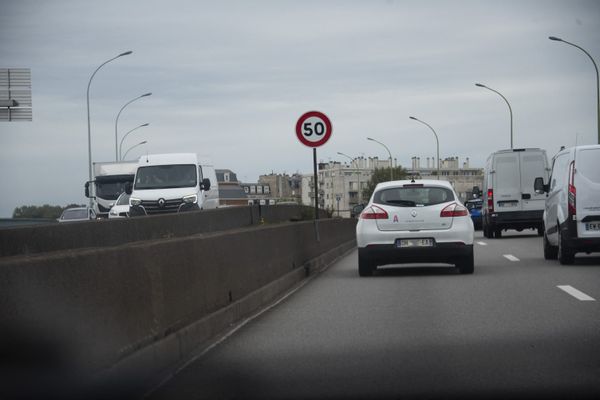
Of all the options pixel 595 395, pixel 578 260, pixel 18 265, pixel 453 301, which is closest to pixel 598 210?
pixel 578 260

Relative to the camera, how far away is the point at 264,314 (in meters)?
11.6

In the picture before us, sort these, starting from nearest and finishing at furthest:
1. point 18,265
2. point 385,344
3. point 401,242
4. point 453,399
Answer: point 18,265 → point 453,399 → point 385,344 → point 401,242

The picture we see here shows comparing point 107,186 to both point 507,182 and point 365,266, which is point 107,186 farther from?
point 365,266

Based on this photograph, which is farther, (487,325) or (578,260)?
(578,260)

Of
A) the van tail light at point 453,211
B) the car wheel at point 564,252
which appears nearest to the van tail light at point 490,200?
the car wheel at point 564,252

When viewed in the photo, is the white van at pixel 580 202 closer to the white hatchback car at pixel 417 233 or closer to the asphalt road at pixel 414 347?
the white hatchback car at pixel 417 233

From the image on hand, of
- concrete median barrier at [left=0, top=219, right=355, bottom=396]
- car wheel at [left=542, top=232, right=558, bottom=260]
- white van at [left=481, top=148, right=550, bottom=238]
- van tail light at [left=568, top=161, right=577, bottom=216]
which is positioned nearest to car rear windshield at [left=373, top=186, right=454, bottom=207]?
van tail light at [left=568, top=161, right=577, bottom=216]

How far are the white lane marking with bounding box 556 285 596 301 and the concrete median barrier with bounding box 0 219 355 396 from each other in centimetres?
377

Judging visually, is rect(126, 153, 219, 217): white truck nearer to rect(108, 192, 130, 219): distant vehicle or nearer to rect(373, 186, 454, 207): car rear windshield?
rect(108, 192, 130, 219): distant vehicle

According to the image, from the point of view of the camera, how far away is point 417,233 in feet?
55.3

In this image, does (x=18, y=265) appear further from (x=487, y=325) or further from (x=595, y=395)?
(x=487, y=325)

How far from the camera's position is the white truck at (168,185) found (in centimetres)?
3078

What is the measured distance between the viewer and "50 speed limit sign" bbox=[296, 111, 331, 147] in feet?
63.2

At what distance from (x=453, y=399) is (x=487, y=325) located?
3.65 m
